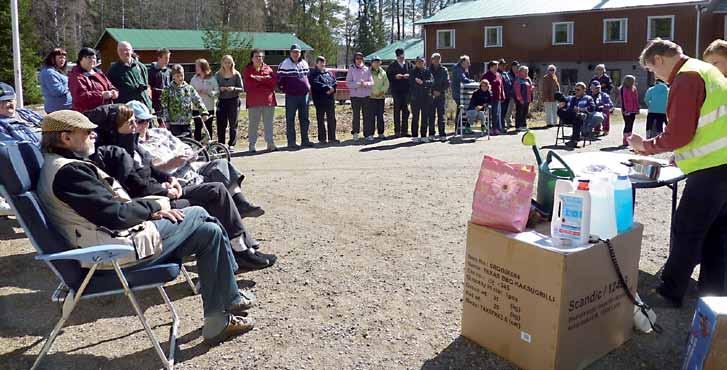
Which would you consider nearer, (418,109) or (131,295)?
(131,295)

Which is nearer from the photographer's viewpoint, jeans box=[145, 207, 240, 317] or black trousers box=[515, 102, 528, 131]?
jeans box=[145, 207, 240, 317]

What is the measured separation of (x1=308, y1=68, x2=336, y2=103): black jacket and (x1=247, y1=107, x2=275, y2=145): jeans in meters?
1.18

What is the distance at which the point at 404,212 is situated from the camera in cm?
689

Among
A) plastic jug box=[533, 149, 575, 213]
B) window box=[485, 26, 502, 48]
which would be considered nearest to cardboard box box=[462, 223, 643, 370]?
plastic jug box=[533, 149, 575, 213]

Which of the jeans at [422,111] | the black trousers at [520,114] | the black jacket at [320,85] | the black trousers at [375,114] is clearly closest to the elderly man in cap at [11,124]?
the black jacket at [320,85]

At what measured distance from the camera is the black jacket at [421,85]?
13.7 metres

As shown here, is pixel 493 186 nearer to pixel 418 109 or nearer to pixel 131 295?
pixel 131 295

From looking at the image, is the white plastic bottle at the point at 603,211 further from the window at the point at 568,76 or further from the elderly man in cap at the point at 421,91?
A: the window at the point at 568,76

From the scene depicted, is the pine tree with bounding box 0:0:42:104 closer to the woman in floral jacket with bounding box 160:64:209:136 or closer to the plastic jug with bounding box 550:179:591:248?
the woman in floral jacket with bounding box 160:64:209:136

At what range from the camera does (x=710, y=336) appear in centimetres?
297

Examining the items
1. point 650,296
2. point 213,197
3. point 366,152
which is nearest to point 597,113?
point 366,152

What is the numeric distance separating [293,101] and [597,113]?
21.8 feet

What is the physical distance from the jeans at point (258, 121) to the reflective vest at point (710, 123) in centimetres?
884

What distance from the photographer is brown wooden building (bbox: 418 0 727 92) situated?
103 ft
